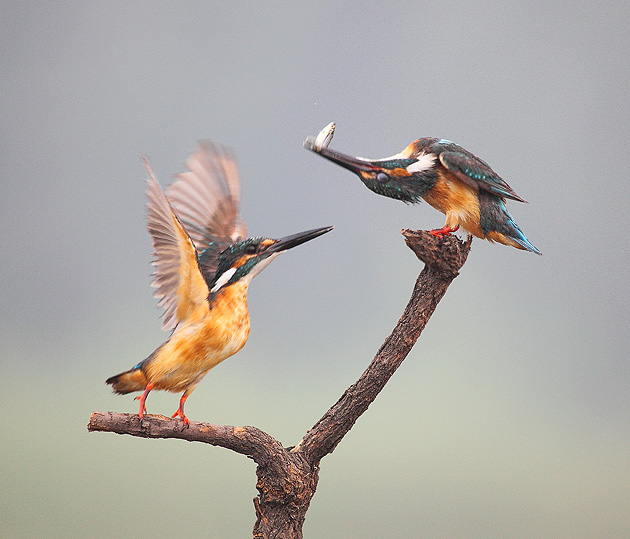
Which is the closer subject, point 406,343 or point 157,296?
point 157,296

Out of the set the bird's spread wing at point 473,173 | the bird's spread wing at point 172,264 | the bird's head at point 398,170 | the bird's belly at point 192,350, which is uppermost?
the bird's spread wing at point 473,173

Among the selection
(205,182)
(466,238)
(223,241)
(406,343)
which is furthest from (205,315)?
(466,238)

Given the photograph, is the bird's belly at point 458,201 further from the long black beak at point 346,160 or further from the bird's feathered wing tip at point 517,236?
the long black beak at point 346,160

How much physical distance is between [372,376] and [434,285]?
359 millimetres

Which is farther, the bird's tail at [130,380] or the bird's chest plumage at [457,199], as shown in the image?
the bird's chest plumage at [457,199]

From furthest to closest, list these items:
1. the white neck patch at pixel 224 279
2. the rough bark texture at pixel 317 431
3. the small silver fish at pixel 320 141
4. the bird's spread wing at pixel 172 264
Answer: the small silver fish at pixel 320 141 < the rough bark texture at pixel 317 431 < the white neck patch at pixel 224 279 < the bird's spread wing at pixel 172 264

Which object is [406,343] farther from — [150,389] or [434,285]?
[150,389]

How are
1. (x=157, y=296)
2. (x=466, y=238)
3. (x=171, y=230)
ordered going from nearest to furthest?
1. (x=171, y=230)
2. (x=157, y=296)
3. (x=466, y=238)

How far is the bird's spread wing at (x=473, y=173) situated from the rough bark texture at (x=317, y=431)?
18cm

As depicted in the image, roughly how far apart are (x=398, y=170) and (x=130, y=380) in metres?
1.03

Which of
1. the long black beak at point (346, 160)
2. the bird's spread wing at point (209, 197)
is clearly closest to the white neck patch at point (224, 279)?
the bird's spread wing at point (209, 197)

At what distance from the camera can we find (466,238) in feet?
7.34

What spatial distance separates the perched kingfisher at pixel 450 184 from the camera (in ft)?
7.14

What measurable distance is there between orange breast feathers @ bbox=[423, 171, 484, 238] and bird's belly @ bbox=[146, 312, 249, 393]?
75 centimetres
